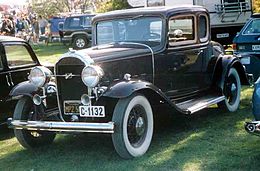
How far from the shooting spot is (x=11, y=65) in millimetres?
7074

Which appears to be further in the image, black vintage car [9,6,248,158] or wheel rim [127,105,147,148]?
wheel rim [127,105,147,148]

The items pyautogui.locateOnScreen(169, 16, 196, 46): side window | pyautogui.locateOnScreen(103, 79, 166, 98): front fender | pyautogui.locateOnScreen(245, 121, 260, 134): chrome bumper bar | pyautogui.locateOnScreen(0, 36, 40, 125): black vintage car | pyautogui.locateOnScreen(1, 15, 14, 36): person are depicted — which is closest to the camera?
pyautogui.locateOnScreen(245, 121, 260, 134): chrome bumper bar

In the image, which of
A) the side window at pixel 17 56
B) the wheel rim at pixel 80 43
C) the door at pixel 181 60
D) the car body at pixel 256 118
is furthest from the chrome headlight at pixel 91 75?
the wheel rim at pixel 80 43

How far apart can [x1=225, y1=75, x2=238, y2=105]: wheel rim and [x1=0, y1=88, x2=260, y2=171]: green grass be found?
0.64 metres

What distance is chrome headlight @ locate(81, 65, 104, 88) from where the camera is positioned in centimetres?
519

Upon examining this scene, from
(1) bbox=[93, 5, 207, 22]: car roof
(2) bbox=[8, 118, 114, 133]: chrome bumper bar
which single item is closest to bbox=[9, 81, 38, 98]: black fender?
(2) bbox=[8, 118, 114, 133]: chrome bumper bar

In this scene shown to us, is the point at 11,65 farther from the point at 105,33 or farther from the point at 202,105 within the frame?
the point at 202,105

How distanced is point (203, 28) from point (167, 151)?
8.44ft

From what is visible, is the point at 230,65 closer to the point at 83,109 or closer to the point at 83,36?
the point at 83,109

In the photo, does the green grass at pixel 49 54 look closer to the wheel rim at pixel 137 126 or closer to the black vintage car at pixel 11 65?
the black vintage car at pixel 11 65

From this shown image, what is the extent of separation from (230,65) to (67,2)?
37.0 metres

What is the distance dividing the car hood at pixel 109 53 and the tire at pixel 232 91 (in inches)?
80.0

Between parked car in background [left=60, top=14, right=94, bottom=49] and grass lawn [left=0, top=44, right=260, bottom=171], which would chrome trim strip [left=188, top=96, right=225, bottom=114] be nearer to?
grass lawn [left=0, top=44, right=260, bottom=171]

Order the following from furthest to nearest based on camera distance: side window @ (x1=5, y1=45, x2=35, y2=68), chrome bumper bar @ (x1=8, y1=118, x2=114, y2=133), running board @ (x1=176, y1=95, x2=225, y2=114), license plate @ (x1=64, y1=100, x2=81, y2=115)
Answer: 1. side window @ (x1=5, y1=45, x2=35, y2=68)
2. running board @ (x1=176, y1=95, x2=225, y2=114)
3. license plate @ (x1=64, y1=100, x2=81, y2=115)
4. chrome bumper bar @ (x1=8, y1=118, x2=114, y2=133)
